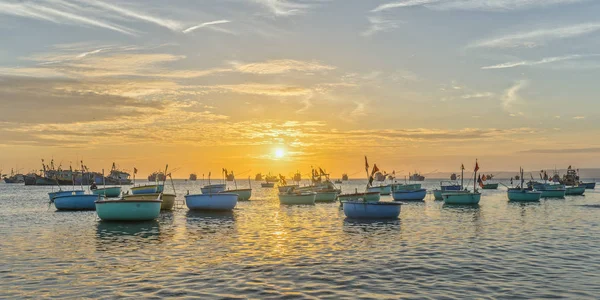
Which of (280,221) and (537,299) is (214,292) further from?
(280,221)

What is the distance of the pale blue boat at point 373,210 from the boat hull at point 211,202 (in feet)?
54.0

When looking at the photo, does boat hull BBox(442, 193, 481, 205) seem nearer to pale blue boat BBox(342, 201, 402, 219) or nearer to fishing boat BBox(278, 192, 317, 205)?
fishing boat BBox(278, 192, 317, 205)

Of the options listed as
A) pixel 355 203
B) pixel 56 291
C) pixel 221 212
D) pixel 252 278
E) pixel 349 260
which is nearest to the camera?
pixel 56 291

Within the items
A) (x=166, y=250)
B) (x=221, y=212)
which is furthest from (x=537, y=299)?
(x=221, y=212)

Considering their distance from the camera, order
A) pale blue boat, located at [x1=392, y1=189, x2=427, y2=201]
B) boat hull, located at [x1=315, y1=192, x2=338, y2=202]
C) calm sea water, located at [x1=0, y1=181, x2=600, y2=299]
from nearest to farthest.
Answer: calm sea water, located at [x1=0, y1=181, x2=600, y2=299] < boat hull, located at [x1=315, y1=192, x2=338, y2=202] < pale blue boat, located at [x1=392, y1=189, x2=427, y2=201]

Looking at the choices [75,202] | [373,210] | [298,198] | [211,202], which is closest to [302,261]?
[373,210]

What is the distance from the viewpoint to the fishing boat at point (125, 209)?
3953 cm

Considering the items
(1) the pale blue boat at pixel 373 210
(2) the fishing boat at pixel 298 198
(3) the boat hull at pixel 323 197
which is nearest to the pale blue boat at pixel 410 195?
(3) the boat hull at pixel 323 197

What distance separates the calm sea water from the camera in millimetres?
17000

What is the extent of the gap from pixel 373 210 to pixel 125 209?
23.0 metres

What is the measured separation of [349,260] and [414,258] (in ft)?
11.6

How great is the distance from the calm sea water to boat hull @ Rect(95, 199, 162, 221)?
1.24 meters

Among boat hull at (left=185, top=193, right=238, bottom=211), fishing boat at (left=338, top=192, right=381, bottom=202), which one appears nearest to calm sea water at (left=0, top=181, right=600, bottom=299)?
boat hull at (left=185, top=193, right=238, bottom=211)

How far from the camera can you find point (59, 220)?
4538cm
